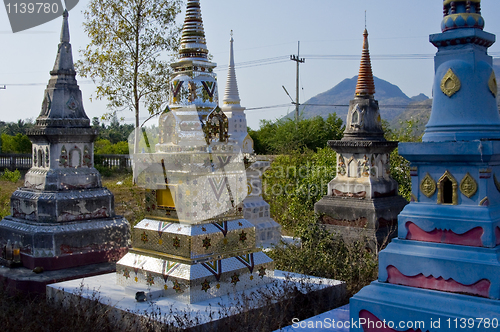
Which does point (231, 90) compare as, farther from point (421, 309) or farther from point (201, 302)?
point (421, 309)

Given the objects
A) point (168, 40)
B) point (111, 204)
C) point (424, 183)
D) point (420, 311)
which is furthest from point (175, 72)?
point (168, 40)

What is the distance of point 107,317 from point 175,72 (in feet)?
12.6

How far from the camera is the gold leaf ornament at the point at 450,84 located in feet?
17.2

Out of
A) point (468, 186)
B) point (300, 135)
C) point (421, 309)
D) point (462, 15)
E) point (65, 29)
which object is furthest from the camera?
point (300, 135)

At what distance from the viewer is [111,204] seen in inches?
399

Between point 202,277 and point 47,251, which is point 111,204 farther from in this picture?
point 202,277

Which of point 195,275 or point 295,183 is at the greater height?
point 295,183

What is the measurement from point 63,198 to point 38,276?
5.07 ft

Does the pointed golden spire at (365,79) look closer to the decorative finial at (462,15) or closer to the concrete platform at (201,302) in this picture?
the concrete platform at (201,302)

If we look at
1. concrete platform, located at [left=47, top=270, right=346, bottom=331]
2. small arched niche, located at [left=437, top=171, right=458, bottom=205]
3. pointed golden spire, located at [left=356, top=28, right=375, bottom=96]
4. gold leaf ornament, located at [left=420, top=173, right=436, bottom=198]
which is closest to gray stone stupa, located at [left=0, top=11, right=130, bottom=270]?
concrete platform, located at [left=47, top=270, right=346, bottom=331]

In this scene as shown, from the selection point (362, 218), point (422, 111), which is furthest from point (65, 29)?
point (422, 111)

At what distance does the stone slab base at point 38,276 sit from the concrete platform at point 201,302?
0.93 metres

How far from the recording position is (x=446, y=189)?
5219mm

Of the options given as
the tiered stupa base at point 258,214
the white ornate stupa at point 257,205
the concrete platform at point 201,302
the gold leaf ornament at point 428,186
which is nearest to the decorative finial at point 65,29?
the white ornate stupa at point 257,205
